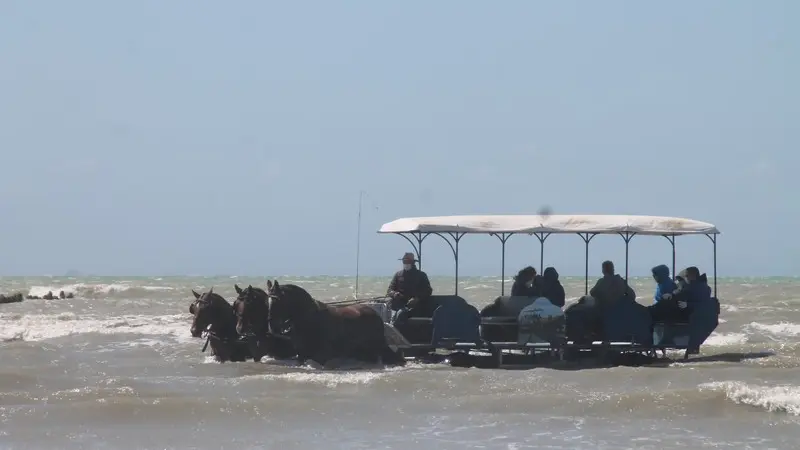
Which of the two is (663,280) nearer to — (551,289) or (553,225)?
(551,289)

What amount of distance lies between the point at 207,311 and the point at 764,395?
9.15 metres

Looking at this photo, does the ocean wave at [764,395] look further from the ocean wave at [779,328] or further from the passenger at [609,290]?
the ocean wave at [779,328]

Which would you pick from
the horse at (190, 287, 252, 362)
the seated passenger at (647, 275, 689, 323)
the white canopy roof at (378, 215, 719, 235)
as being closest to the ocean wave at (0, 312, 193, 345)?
the horse at (190, 287, 252, 362)

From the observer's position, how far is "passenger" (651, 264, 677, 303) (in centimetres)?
1978

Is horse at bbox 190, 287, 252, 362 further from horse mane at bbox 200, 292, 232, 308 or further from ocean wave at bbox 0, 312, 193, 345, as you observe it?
ocean wave at bbox 0, 312, 193, 345

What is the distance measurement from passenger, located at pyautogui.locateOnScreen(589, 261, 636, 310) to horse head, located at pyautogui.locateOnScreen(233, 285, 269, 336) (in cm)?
536

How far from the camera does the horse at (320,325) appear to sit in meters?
18.6

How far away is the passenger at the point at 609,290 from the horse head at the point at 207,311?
6.21 meters

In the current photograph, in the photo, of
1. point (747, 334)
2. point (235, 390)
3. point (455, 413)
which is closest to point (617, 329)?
point (455, 413)

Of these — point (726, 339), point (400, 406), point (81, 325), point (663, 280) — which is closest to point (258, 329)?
point (400, 406)

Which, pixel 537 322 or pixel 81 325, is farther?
pixel 81 325

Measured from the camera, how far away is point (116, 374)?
20.8 meters

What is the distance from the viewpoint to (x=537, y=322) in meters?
18.9

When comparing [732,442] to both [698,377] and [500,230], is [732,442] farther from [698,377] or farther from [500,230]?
[500,230]
